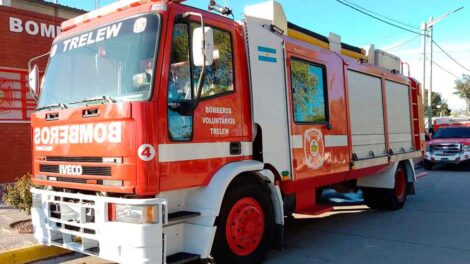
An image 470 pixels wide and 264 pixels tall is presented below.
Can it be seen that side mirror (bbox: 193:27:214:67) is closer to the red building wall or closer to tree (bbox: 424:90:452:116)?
the red building wall

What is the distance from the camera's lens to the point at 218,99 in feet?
16.3

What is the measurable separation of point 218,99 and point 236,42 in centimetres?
78

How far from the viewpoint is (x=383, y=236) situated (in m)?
7.03

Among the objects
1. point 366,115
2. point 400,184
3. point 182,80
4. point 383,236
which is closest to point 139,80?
point 182,80

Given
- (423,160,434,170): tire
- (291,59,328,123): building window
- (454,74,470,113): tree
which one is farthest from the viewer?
(454,74,470,113): tree

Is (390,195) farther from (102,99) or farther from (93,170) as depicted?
(102,99)

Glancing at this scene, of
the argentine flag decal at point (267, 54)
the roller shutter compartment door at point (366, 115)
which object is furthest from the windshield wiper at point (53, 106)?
the roller shutter compartment door at point (366, 115)

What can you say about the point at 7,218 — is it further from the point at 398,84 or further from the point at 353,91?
the point at 398,84

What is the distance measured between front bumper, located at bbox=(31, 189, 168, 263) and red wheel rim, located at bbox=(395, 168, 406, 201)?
6581 mm

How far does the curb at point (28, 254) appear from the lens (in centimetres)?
547

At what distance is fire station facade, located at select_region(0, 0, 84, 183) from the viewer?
33.1 ft

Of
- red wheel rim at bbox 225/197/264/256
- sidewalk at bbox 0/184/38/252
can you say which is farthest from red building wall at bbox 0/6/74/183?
red wheel rim at bbox 225/197/264/256

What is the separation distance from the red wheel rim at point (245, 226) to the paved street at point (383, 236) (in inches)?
25.9

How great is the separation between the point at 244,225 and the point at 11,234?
3718mm
